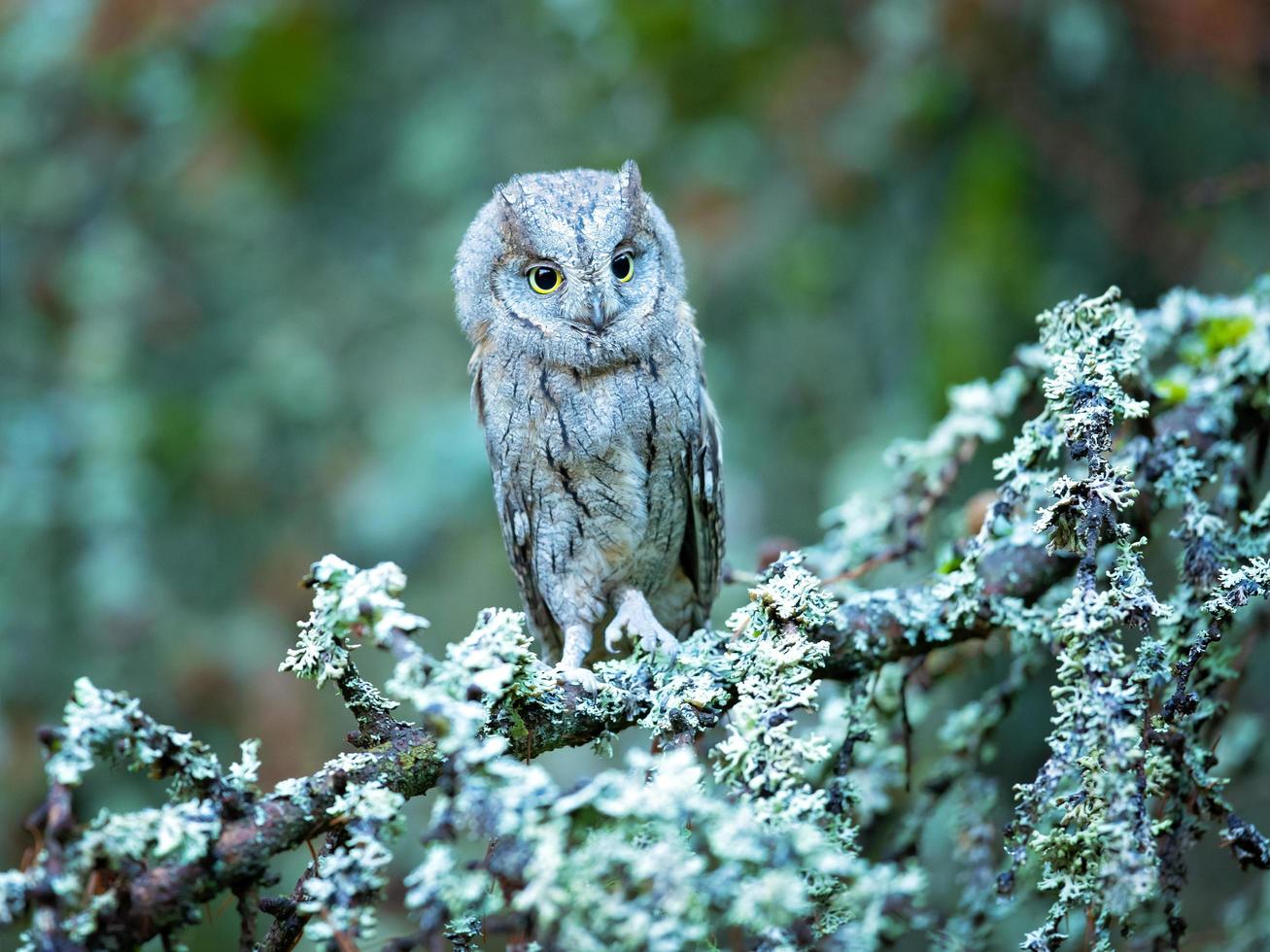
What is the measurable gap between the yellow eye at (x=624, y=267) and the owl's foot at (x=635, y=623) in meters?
0.65

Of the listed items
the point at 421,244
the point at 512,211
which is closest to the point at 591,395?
the point at 512,211

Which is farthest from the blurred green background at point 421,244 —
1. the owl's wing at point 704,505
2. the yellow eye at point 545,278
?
the yellow eye at point 545,278

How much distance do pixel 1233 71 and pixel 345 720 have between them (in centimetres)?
332

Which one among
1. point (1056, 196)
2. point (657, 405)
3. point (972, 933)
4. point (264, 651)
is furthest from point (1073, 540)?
point (264, 651)

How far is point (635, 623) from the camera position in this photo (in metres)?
2.19

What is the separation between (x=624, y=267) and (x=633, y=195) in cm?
15

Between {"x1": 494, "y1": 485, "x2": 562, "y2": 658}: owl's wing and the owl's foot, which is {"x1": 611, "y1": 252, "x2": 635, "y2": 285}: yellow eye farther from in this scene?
the owl's foot

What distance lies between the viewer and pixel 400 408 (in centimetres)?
393

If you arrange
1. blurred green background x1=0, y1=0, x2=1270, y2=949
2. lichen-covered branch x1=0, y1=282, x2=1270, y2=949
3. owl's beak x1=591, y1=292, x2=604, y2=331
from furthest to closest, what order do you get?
blurred green background x1=0, y1=0, x2=1270, y2=949
owl's beak x1=591, y1=292, x2=604, y2=331
lichen-covered branch x1=0, y1=282, x2=1270, y2=949

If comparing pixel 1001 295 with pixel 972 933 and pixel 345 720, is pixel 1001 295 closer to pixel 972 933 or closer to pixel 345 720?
pixel 972 933

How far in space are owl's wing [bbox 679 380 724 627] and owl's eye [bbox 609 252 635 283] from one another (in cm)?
27

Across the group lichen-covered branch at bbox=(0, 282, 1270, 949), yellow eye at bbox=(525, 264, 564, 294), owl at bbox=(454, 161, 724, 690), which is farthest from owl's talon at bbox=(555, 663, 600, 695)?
yellow eye at bbox=(525, 264, 564, 294)

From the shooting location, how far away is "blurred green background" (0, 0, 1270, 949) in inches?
116

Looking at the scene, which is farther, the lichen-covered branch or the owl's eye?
the owl's eye
